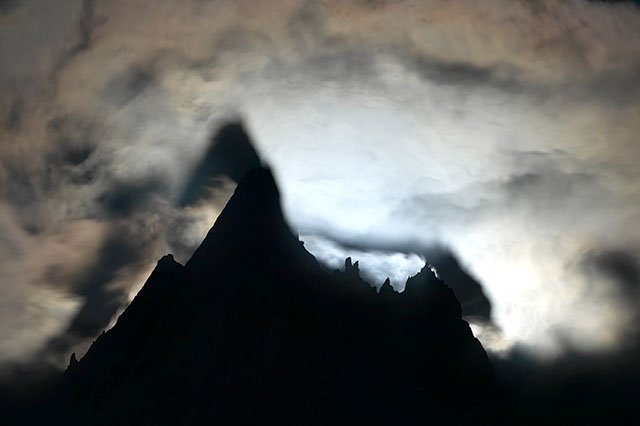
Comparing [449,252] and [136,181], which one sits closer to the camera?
[136,181]

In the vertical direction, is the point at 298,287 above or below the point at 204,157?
below

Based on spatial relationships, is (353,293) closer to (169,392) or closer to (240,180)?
(240,180)

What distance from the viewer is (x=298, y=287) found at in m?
31.9

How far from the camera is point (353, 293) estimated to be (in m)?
34.1

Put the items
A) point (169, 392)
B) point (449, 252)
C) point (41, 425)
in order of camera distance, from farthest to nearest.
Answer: point (449, 252) → point (41, 425) → point (169, 392)

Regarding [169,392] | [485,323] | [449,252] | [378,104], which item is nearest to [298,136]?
[378,104]

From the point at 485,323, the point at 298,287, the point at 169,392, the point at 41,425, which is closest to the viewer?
the point at 169,392

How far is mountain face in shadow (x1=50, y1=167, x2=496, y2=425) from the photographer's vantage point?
90.2 ft

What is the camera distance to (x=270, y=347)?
28641 millimetres

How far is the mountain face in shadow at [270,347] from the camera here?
90.2ft

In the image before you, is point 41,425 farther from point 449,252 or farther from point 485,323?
point 485,323

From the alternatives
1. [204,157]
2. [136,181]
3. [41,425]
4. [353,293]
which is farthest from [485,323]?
[41,425]

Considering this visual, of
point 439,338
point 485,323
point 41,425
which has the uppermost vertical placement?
point 485,323

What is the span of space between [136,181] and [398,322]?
56.8 feet
